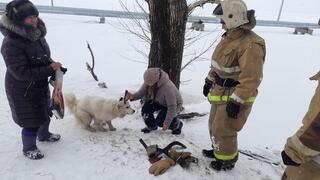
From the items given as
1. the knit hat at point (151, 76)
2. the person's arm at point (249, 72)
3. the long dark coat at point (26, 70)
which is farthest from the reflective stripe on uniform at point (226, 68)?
the long dark coat at point (26, 70)

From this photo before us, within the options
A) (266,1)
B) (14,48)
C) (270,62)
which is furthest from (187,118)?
(266,1)

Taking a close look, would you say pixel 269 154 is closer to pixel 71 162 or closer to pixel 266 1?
pixel 71 162

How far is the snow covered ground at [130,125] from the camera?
12.7 feet

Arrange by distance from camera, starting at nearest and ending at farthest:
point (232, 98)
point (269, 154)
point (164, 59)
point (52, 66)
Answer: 1. point (232, 98)
2. point (52, 66)
3. point (269, 154)
4. point (164, 59)

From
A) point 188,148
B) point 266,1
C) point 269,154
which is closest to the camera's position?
point 188,148

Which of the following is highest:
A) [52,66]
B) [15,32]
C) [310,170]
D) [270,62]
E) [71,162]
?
[15,32]

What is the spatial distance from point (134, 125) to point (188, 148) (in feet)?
3.42

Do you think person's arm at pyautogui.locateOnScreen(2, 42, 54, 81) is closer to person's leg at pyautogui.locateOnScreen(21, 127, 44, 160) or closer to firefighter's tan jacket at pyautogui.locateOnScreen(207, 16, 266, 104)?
person's leg at pyautogui.locateOnScreen(21, 127, 44, 160)

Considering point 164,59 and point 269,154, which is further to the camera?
point 164,59

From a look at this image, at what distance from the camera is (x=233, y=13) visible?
3.57 m

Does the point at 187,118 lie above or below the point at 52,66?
below

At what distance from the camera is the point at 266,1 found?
39.1m

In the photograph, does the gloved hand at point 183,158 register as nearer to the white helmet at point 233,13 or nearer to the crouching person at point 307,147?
the crouching person at point 307,147

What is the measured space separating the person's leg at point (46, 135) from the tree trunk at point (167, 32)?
80.4 inches
